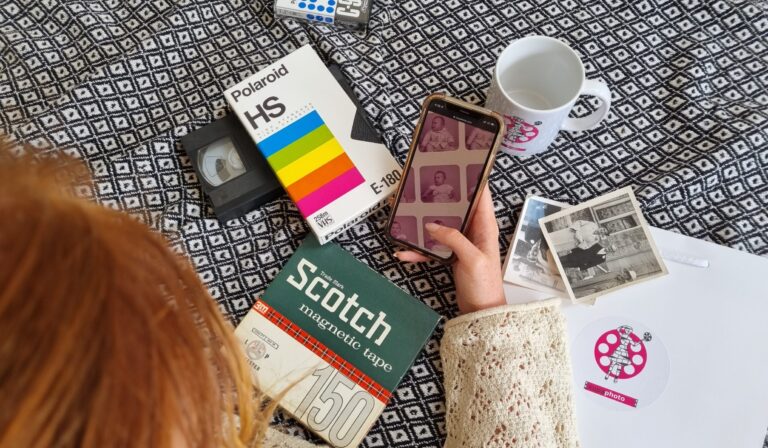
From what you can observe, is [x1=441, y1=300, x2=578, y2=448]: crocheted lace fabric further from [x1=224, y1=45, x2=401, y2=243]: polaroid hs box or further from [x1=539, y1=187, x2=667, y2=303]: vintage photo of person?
[x1=224, y1=45, x2=401, y2=243]: polaroid hs box

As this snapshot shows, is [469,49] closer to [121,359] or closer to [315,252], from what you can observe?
[315,252]

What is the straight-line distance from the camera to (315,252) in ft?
2.39

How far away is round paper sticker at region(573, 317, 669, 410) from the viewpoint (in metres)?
0.69

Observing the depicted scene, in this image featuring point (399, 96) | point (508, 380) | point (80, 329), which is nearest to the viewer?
point (80, 329)

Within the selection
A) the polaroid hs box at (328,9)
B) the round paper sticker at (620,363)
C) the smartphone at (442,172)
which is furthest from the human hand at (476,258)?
the polaroid hs box at (328,9)

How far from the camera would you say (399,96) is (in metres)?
0.79

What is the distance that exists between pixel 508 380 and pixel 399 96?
1.27 feet

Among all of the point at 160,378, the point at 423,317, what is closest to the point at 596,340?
the point at 423,317

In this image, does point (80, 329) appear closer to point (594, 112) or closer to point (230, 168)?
point (230, 168)

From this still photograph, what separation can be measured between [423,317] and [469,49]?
37 centimetres

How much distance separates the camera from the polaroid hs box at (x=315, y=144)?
0.71 m

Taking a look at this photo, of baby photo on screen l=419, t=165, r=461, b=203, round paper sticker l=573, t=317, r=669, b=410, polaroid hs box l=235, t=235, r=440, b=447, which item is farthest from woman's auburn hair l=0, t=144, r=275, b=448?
round paper sticker l=573, t=317, r=669, b=410

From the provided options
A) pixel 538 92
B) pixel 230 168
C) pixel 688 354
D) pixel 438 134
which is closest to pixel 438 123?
pixel 438 134

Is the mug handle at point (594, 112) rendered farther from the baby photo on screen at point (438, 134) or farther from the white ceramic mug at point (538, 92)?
the baby photo on screen at point (438, 134)
